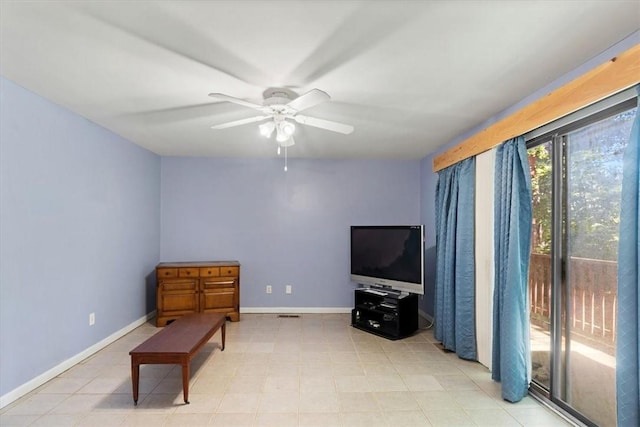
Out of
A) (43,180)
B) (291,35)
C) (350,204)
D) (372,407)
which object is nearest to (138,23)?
(291,35)

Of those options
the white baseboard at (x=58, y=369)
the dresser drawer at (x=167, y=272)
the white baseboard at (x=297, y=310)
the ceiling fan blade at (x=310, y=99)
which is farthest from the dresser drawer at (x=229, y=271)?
the ceiling fan blade at (x=310, y=99)

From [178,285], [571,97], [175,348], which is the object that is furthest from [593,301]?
[178,285]

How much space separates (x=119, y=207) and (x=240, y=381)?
2508 millimetres

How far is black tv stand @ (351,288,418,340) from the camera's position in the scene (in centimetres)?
396

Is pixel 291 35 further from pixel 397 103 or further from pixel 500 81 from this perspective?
pixel 500 81

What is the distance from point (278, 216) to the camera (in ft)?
16.7

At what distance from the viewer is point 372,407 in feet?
8.09

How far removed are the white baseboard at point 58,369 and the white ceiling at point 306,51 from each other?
7.51 feet

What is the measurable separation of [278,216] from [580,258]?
375 cm

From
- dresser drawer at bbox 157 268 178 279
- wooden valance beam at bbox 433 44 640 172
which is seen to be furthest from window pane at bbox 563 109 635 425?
dresser drawer at bbox 157 268 178 279

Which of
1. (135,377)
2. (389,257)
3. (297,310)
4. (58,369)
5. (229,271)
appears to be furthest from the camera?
(297,310)

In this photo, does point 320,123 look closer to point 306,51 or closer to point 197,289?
point 306,51

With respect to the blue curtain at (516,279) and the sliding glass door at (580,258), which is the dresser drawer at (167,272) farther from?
the sliding glass door at (580,258)

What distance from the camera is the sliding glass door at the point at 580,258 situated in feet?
6.66
